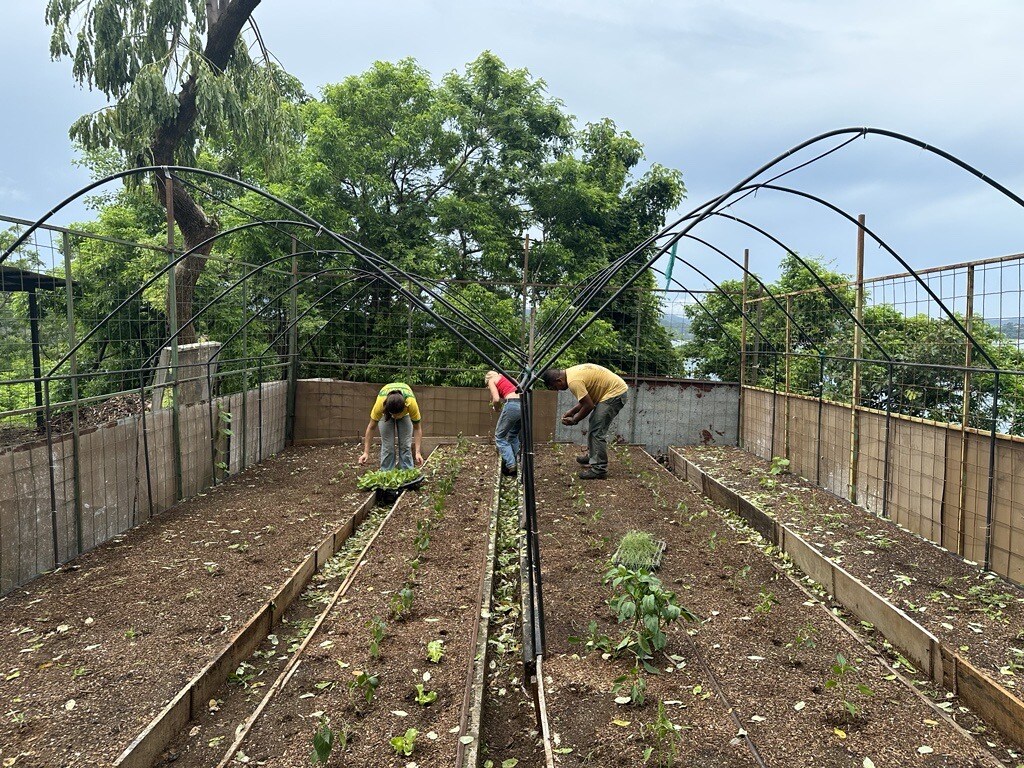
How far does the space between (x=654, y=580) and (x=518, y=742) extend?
3.76 feet

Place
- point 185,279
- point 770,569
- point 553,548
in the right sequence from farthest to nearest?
point 185,279 → point 553,548 → point 770,569

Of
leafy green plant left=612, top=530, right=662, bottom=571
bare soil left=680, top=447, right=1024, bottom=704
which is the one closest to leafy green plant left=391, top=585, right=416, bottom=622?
leafy green plant left=612, top=530, right=662, bottom=571

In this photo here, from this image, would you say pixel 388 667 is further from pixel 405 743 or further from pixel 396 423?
pixel 396 423

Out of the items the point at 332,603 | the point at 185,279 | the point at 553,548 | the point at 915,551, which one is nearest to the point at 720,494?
the point at 915,551

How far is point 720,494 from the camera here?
7.93 m

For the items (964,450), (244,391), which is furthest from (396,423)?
(964,450)

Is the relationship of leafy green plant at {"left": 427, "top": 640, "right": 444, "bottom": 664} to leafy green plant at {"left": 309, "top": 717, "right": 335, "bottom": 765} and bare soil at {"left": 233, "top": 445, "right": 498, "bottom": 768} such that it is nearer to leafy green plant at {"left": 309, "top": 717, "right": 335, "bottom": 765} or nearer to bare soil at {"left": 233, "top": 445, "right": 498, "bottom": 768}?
bare soil at {"left": 233, "top": 445, "right": 498, "bottom": 768}

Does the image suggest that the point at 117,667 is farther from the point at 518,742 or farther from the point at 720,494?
the point at 720,494

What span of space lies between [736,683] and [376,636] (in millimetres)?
1885

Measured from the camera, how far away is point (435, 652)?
3691 millimetres

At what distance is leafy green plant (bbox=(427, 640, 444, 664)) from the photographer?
12.0 ft

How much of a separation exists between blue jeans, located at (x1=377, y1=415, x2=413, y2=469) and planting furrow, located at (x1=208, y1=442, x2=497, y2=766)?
1936mm

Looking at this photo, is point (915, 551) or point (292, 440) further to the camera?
point (292, 440)

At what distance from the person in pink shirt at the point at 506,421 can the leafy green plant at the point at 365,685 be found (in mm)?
5382
